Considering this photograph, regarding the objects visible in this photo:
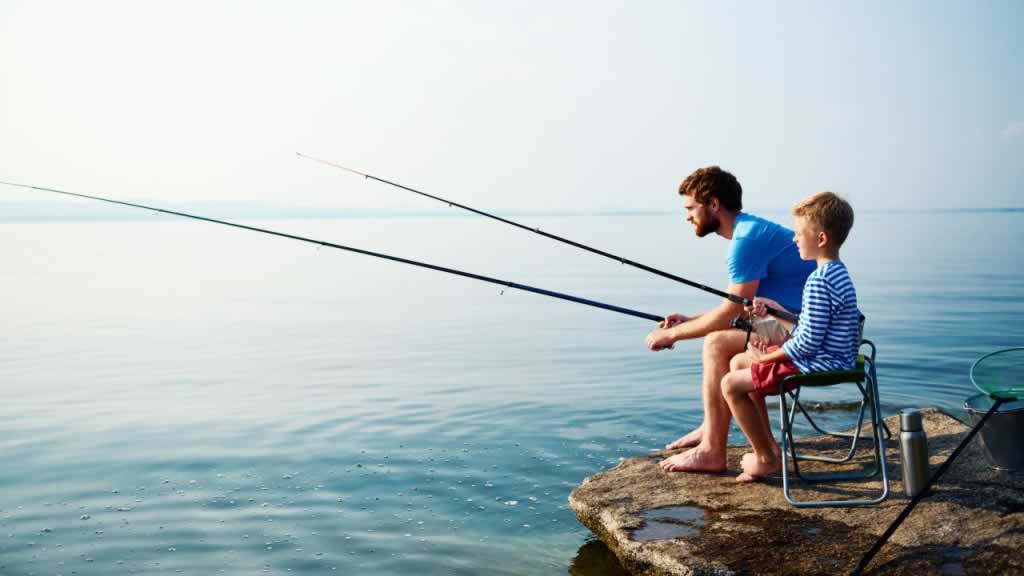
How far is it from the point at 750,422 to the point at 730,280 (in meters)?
0.72

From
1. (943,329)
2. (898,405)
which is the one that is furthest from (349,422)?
(943,329)

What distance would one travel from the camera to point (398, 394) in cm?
965

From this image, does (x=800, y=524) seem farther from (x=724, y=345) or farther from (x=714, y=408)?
(x=724, y=345)

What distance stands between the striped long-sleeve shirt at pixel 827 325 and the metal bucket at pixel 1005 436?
87cm

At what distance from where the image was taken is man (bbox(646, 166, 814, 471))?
16.5 feet

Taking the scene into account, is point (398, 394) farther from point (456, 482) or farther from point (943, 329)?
point (943, 329)

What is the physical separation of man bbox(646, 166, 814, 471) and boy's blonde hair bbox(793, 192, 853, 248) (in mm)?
419

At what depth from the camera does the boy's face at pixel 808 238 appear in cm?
459

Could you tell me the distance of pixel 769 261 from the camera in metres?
5.09

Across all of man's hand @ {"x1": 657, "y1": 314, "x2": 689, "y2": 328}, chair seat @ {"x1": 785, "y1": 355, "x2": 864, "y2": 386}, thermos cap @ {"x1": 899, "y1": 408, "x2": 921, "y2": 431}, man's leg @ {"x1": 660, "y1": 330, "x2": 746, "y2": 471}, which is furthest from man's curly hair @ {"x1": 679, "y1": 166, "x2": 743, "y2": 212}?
thermos cap @ {"x1": 899, "y1": 408, "x2": 921, "y2": 431}

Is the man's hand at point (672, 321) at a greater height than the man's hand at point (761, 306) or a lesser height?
lesser

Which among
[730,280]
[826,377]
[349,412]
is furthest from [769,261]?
[349,412]

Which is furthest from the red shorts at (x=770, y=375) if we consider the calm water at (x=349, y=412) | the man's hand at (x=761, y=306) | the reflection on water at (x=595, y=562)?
the calm water at (x=349, y=412)

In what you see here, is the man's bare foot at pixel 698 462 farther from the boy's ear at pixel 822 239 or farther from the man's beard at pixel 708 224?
the boy's ear at pixel 822 239
